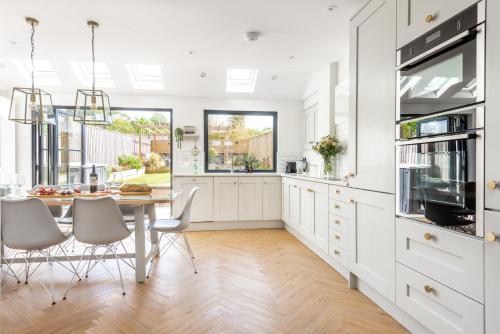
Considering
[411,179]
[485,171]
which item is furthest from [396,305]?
[485,171]

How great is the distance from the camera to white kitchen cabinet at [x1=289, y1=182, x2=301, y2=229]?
14.1 feet

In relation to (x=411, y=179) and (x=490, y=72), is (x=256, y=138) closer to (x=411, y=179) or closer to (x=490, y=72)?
(x=411, y=179)

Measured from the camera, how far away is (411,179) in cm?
200

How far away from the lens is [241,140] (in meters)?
5.77

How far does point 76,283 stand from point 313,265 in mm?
2374

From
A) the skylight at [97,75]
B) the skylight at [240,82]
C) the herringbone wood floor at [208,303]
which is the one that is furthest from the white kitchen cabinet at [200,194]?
the skylight at [97,75]

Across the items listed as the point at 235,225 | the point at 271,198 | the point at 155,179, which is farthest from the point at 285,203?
the point at 155,179

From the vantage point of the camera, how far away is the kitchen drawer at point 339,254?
2.88 meters

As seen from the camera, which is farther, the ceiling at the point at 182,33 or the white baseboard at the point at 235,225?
the white baseboard at the point at 235,225

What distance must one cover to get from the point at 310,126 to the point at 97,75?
3710 mm

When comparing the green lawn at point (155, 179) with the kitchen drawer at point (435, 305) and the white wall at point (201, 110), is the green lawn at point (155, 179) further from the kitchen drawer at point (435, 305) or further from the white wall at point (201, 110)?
the kitchen drawer at point (435, 305)

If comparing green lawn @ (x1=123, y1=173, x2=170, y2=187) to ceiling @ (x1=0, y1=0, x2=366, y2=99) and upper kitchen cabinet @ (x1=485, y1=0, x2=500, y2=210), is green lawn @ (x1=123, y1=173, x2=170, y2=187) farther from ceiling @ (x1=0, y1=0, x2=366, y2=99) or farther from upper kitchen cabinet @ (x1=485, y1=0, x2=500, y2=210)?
upper kitchen cabinet @ (x1=485, y1=0, x2=500, y2=210)

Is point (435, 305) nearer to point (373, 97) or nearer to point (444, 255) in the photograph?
point (444, 255)

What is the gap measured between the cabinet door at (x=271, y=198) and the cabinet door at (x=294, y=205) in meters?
0.52
